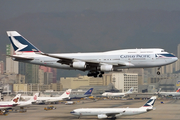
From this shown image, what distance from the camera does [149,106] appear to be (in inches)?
3698

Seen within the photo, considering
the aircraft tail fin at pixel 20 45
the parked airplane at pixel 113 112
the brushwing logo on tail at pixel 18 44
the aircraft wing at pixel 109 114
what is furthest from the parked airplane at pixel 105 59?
the parked airplane at pixel 113 112

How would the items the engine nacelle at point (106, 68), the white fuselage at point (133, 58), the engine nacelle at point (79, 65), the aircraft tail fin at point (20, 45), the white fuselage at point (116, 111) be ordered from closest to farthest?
the white fuselage at point (133, 58), the engine nacelle at point (106, 68), the engine nacelle at point (79, 65), the aircraft tail fin at point (20, 45), the white fuselage at point (116, 111)

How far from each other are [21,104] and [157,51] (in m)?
64.2

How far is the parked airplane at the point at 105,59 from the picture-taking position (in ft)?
226

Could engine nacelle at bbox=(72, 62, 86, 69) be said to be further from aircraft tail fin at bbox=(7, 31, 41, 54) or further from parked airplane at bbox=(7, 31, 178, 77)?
aircraft tail fin at bbox=(7, 31, 41, 54)

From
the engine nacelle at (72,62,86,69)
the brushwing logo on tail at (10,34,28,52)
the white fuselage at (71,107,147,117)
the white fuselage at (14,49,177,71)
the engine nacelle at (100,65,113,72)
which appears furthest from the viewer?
the white fuselage at (71,107,147,117)

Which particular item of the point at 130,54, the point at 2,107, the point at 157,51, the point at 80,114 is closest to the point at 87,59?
the point at 130,54

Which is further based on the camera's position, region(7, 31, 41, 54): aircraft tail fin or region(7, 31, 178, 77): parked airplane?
region(7, 31, 41, 54): aircraft tail fin

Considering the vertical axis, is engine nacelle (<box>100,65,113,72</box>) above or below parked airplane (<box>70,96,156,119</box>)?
above

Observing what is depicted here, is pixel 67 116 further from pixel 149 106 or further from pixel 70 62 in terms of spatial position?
pixel 70 62

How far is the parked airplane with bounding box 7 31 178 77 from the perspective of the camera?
226 feet

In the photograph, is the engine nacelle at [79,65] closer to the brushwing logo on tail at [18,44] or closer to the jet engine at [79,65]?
the jet engine at [79,65]

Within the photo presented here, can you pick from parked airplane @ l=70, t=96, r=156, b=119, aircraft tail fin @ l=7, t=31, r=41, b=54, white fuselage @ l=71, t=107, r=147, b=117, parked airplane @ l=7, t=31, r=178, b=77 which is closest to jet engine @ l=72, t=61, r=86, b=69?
parked airplane @ l=7, t=31, r=178, b=77

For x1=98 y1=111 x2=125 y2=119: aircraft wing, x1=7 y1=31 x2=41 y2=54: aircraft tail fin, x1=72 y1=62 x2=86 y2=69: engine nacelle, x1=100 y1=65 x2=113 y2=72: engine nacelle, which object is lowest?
x1=98 y1=111 x2=125 y2=119: aircraft wing
